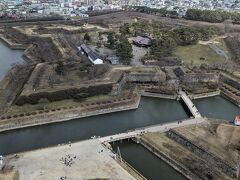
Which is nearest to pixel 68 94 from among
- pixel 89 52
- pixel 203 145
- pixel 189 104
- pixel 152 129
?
pixel 152 129

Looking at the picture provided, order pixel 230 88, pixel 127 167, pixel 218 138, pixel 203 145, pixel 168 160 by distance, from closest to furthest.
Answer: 1. pixel 127 167
2. pixel 168 160
3. pixel 203 145
4. pixel 218 138
5. pixel 230 88

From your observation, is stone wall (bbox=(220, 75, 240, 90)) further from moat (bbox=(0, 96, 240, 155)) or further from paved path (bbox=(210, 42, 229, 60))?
paved path (bbox=(210, 42, 229, 60))

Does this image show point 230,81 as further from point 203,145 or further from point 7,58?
point 7,58

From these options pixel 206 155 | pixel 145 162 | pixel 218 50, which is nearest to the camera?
pixel 206 155

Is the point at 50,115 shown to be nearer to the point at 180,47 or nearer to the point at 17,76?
the point at 17,76

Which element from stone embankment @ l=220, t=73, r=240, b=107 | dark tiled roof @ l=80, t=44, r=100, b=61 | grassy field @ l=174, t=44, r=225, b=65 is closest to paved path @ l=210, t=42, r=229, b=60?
grassy field @ l=174, t=44, r=225, b=65

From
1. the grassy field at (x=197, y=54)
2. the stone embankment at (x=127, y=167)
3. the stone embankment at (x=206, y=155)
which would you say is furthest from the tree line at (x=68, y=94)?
the grassy field at (x=197, y=54)
